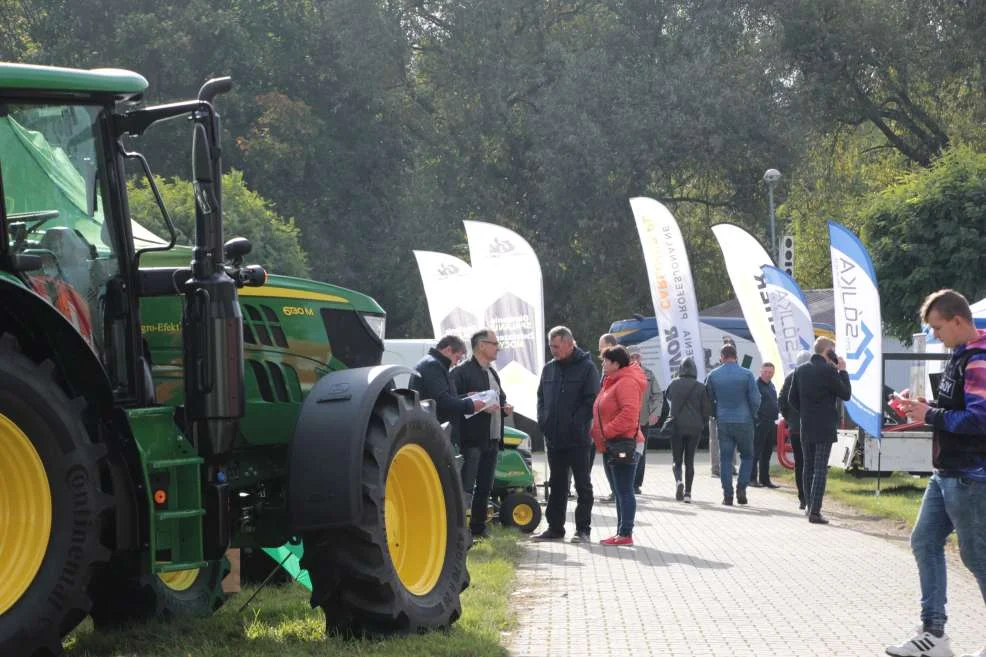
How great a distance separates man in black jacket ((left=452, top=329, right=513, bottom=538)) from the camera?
45.6ft

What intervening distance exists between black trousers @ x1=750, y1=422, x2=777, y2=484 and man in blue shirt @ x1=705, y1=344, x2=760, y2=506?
2.63m

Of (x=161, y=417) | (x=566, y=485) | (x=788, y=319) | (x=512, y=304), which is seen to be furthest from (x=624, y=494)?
(x=788, y=319)

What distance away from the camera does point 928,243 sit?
101 ft

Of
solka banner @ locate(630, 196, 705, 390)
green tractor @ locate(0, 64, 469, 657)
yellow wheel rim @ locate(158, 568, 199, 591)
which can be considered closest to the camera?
green tractor @ locate(0, 64, 469, 657)

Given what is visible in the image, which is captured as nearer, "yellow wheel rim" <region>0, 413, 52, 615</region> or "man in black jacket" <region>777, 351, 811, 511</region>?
"yellow wheel rim" <region>0, 413, 52, 615</region>

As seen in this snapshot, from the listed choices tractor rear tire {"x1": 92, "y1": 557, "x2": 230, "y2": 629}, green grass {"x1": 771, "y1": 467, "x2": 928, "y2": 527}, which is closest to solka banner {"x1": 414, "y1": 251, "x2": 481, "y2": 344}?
green grass {"x1": 771, "y1": 467, "x2": 928, "y2": 527}

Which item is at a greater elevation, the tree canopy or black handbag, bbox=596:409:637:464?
the tree canopy

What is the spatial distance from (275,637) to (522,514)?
700cm

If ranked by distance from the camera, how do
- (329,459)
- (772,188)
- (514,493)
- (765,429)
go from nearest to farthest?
(329,459)
(514,493)
(765,429)
(772,188)

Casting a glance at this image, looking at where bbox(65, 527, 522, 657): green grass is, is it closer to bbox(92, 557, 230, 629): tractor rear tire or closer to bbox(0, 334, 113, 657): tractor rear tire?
bbox(92, 557, 230, 629): tractor rear tire

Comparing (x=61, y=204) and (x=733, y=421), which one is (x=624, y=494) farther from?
(x=61, y=204)

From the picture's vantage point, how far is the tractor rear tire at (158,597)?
28.1 ft

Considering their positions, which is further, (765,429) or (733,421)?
(765,429)

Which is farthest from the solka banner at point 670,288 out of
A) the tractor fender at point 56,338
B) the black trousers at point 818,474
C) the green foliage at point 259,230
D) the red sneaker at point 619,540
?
the tractor fender at point 56,338
